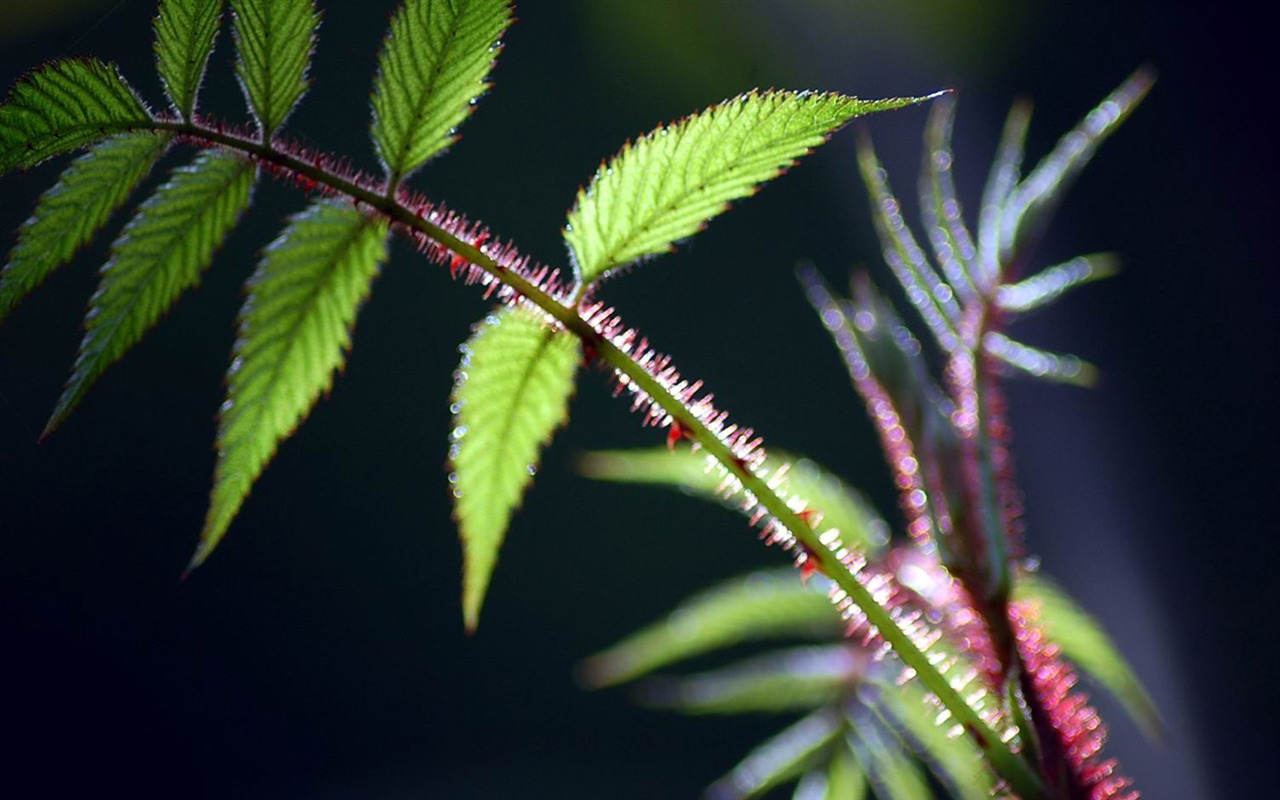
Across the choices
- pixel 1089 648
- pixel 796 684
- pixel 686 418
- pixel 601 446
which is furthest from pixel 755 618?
pixel 601 446

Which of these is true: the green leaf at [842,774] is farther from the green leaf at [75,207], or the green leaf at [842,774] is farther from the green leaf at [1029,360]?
the green leaf at [75,207]

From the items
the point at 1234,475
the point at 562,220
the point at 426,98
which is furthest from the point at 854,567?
the point at 562,220

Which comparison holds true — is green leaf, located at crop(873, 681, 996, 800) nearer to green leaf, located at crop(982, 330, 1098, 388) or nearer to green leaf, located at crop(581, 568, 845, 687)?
green leaf, located at crop(581, 568, 845, 687)

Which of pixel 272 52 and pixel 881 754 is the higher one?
pixel 272 52

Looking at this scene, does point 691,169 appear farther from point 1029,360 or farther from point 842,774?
point 842,774

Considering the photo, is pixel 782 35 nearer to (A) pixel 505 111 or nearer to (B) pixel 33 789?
(A) pixel 505 111
